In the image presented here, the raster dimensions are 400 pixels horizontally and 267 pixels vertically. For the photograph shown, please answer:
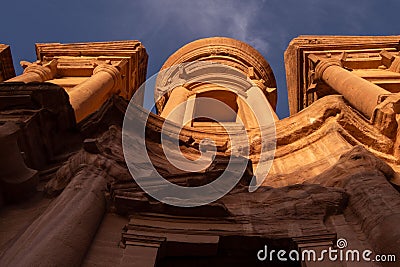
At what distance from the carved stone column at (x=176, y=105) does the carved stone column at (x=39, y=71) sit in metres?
5.37

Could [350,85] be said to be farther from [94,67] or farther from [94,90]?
[94,67]

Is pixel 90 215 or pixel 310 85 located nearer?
pixel 90 215

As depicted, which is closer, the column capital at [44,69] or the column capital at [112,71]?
the column capital at [44,69]

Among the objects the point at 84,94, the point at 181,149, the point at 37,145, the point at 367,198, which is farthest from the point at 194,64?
the point at 367,198

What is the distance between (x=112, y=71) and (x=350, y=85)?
10.5 metres

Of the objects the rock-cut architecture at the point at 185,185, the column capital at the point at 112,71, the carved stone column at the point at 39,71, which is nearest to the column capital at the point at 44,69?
the carved stone column at the point at 39,71

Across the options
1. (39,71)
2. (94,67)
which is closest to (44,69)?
(39,71)

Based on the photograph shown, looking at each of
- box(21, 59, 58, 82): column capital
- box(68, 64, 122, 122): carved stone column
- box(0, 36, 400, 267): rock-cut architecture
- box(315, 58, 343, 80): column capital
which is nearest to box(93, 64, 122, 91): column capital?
box(68, 64, 122, 122): carved stone column

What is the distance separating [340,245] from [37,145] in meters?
5.88

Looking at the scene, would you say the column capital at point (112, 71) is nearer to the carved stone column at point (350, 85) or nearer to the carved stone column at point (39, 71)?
the carved stone column at point (39, 71)

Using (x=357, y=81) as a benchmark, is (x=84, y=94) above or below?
below

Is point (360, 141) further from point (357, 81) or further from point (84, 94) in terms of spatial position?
point (84, 94)

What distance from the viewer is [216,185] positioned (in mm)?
8516

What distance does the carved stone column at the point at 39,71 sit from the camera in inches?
813
